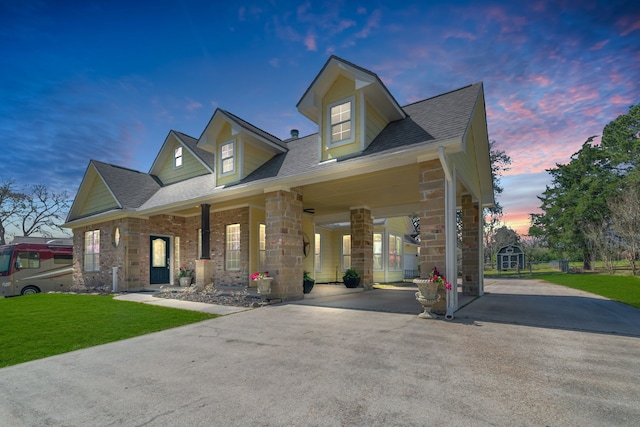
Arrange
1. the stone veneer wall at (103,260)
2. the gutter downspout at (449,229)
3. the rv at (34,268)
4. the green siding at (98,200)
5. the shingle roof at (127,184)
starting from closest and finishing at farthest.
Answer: the gutter downspout at (449,229)
the stone veneer wall at (103,260)
the shingle roof at (127,184)
the rv at (34,268)
the green siding at (98,200)

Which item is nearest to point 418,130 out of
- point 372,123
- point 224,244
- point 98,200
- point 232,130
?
point 372,123

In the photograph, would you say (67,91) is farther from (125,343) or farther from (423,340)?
(423,340)

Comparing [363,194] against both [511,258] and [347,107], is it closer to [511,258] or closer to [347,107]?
[347,107]

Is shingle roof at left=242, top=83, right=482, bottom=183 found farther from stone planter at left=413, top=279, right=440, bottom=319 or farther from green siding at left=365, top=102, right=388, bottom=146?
stone planter at left=413, top=279, right=440, bottom=319

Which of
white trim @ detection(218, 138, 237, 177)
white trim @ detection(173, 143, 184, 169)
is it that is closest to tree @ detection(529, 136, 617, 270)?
white trim @ detection(218, 138, 237, 177)

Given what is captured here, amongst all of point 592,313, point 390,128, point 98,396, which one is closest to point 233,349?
point 98,396

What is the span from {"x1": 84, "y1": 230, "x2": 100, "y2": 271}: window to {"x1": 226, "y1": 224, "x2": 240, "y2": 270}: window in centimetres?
704

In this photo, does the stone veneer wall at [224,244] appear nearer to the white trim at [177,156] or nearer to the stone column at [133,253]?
the stone column at [133,253]

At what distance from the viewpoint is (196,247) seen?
1476 cm

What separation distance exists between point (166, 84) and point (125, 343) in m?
10.4

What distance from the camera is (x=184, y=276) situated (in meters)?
14.1

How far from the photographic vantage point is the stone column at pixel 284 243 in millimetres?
9219

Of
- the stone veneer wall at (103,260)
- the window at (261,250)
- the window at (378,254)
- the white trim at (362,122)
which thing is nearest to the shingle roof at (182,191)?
the stone veneer wall at (103,260)

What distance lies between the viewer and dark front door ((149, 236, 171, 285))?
1446 cm
